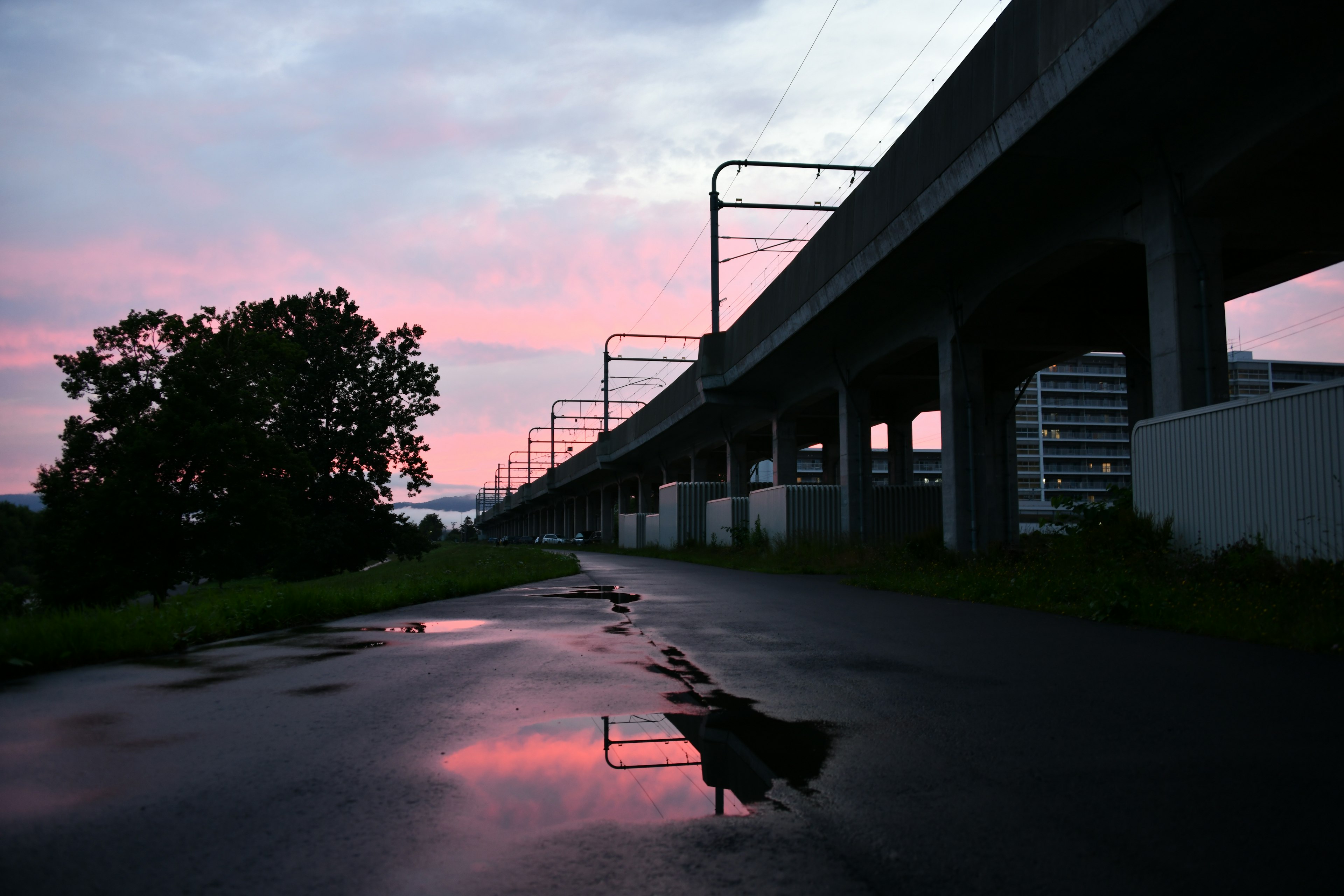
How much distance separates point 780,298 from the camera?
90.1 feet

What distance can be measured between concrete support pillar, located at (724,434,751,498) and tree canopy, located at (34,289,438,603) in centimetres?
1419

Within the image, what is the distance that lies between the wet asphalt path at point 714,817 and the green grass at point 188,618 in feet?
1.94

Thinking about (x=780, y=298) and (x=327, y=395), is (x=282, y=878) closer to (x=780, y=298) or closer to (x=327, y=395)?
(x=780, y=298)

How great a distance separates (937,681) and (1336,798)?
3095 millimetres

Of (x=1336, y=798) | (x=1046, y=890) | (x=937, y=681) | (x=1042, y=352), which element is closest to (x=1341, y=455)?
(x=937, y=681)

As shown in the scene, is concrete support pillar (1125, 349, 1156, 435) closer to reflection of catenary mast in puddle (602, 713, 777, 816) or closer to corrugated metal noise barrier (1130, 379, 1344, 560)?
corrugated metal noise barrier (1130, 379, 1344, 560)

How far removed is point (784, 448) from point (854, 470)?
24.1 feet

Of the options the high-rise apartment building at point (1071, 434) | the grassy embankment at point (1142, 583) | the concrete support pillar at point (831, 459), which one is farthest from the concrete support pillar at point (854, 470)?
the high-rise apartment building at point (1071, 434)

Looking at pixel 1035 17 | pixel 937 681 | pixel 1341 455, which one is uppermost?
pixel 1035 17

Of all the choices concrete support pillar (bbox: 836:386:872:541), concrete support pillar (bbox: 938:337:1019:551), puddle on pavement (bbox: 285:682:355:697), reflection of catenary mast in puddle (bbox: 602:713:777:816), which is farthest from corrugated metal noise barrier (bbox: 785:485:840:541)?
reflection of catenary mast in puddle (bbox: 602:713:777:816)

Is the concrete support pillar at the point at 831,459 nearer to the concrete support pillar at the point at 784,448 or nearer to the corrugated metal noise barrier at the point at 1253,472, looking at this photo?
the concrete support pillar at the point at 784,448

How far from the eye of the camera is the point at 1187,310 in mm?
14531

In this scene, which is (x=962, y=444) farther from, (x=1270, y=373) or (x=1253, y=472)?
(x=1270, y=373)

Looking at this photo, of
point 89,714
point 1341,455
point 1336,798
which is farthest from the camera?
point 1341,455
